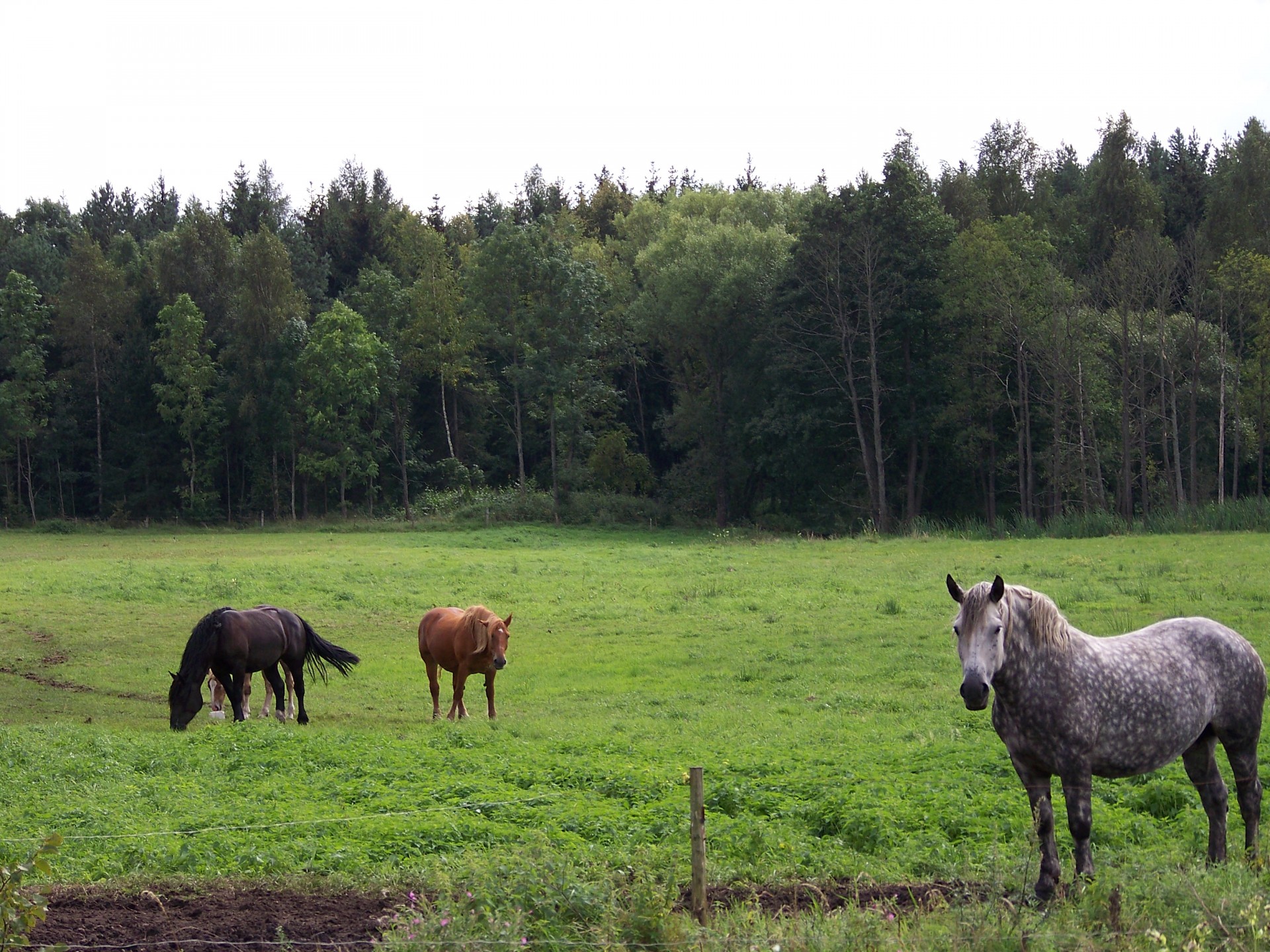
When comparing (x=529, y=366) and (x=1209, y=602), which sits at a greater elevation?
(x=529, y=366)

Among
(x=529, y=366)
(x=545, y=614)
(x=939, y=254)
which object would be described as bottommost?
(x=545, y=614)

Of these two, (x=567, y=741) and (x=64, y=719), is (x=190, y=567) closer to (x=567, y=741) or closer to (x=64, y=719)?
(x=64, y=719)

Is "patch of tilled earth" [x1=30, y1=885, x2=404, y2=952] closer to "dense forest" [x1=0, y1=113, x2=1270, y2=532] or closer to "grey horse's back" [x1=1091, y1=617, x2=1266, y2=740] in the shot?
"grey horse's back" [x1=1091, y1=617, x2=1266, y2=740]

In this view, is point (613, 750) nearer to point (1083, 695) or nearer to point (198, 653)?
point (1083, 695)

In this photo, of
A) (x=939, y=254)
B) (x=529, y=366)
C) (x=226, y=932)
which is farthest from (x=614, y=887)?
(x=529, y=366)

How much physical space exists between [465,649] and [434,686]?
35.5 inches

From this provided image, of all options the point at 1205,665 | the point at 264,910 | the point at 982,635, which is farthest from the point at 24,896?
the point at 1205,665

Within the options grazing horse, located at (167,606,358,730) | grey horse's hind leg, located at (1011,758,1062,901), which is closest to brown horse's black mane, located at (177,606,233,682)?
grazing horse, located at (167,606,358,730)

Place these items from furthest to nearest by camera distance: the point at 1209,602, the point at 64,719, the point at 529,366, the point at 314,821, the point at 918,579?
the point at 529,366, the point at 918,579, the point at 1209,602, the point at 64,719, the point at 314,821

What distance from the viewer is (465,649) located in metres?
17.1

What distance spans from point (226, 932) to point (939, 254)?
5226 cm

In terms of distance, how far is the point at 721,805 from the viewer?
9.68 metres

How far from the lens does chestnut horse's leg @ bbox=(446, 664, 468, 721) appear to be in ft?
55.2

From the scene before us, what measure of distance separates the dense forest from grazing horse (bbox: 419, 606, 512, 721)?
33.1 m
